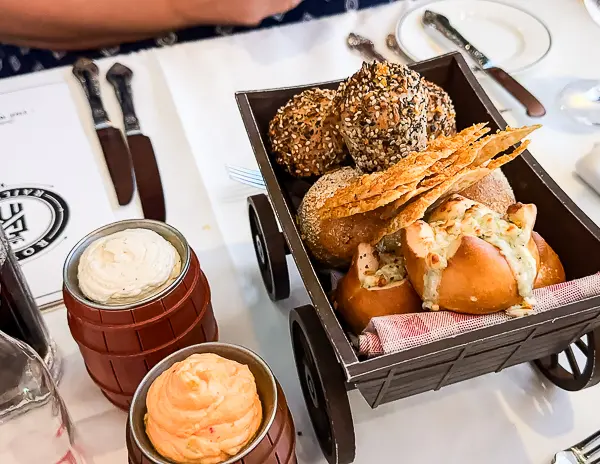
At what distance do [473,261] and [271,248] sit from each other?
25 cm

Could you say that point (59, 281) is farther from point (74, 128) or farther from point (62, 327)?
point (74, 128)

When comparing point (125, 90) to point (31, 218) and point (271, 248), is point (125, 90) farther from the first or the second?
point (271, 248)

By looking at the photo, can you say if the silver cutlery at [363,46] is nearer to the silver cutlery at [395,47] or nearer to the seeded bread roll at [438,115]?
the silver cutlery at [395,47]

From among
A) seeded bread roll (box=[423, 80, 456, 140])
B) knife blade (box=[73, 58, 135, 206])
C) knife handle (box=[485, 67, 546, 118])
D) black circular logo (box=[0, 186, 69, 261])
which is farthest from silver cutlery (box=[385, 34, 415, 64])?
Result: black circular logo (box=[0, 186, 69, 261])

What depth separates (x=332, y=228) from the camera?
22.6 inches

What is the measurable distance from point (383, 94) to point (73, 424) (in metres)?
0.43

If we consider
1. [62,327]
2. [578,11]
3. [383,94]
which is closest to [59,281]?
[62,327]

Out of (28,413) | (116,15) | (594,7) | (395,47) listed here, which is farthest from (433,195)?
(116,15)

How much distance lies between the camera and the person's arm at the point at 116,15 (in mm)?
1066

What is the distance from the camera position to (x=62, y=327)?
2.29 feet

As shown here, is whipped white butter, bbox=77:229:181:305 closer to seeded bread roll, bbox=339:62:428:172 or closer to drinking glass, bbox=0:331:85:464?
drinking glass, bbox=0:331:85:464

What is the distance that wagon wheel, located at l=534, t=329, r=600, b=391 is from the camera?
22.4 inches

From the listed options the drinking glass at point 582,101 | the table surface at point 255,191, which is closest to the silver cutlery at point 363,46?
the table surface at point 255,191

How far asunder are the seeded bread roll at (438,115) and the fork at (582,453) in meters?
0.32
